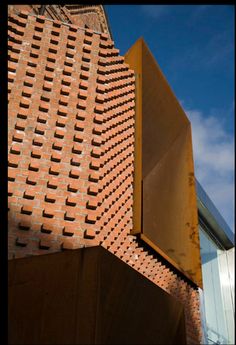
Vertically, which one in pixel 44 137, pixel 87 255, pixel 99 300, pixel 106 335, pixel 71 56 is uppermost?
pixel 71 56

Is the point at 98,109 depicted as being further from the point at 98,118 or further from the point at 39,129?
the point at 39,129

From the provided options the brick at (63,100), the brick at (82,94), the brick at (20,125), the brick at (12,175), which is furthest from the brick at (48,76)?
the brick at (12,175)

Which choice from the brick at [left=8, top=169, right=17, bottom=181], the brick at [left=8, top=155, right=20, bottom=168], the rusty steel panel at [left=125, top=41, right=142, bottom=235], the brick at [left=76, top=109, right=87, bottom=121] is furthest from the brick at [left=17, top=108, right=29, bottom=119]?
the rusty steel panel at [left=125, top=41, right=142, bottom=235]

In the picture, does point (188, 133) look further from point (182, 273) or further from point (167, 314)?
point (167, 314)

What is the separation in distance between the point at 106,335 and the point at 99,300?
12.4 inches

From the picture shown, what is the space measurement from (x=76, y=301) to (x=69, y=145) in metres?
2.51

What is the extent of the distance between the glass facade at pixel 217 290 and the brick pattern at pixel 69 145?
8.49 meters

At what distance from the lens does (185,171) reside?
893cm

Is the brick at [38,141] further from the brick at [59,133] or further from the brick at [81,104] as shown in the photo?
the brick at [81,104]

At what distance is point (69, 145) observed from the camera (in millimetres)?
5090

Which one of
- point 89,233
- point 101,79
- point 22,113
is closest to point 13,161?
point 22,113

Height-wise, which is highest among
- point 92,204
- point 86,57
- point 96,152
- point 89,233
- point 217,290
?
point 86,57

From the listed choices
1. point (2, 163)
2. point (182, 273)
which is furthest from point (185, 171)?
point (2, 163)

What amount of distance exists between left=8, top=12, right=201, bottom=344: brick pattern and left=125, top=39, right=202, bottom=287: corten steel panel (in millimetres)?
453
